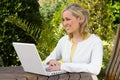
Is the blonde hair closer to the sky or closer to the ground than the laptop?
closer to the sky

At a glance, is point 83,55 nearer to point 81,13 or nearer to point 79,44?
point 79,44

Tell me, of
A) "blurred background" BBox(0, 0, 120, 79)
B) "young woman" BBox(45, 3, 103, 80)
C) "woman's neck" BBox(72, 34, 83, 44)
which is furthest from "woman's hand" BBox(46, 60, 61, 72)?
"blurred background" BBox(0, 0, 120, 79)

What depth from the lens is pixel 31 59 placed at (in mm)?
3502

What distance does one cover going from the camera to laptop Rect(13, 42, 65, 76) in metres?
3.40

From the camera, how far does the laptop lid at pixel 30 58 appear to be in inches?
134

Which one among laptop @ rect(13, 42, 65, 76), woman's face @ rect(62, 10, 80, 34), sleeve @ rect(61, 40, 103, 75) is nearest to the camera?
laptop @ rect(13, 42, 65, 76)

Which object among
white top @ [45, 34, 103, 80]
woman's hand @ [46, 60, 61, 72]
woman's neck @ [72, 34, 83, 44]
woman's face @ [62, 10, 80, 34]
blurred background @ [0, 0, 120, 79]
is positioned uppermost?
woman's face @ [62, 10, 80, 34]

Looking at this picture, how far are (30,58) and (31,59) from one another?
1 centimetres

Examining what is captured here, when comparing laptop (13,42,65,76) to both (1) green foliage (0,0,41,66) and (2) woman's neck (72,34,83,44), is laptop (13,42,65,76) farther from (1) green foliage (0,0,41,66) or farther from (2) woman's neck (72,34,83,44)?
(1) green foliage (0,0,41,66)

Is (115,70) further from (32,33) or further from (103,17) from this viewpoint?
(103,17)

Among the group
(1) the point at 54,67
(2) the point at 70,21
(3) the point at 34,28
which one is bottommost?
(3) the point at 34,28

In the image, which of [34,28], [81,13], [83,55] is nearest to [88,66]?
[83,55]

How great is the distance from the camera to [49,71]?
11.7 feet

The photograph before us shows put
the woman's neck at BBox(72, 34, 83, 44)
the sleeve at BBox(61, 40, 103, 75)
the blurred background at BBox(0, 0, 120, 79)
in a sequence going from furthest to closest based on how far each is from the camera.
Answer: the blurred background at BBox(0, 0, 120, 79) < the woman's neck at BBox(72, 34, 83, 44) < the sleeve at BBox(61, 40, 103, 75)
